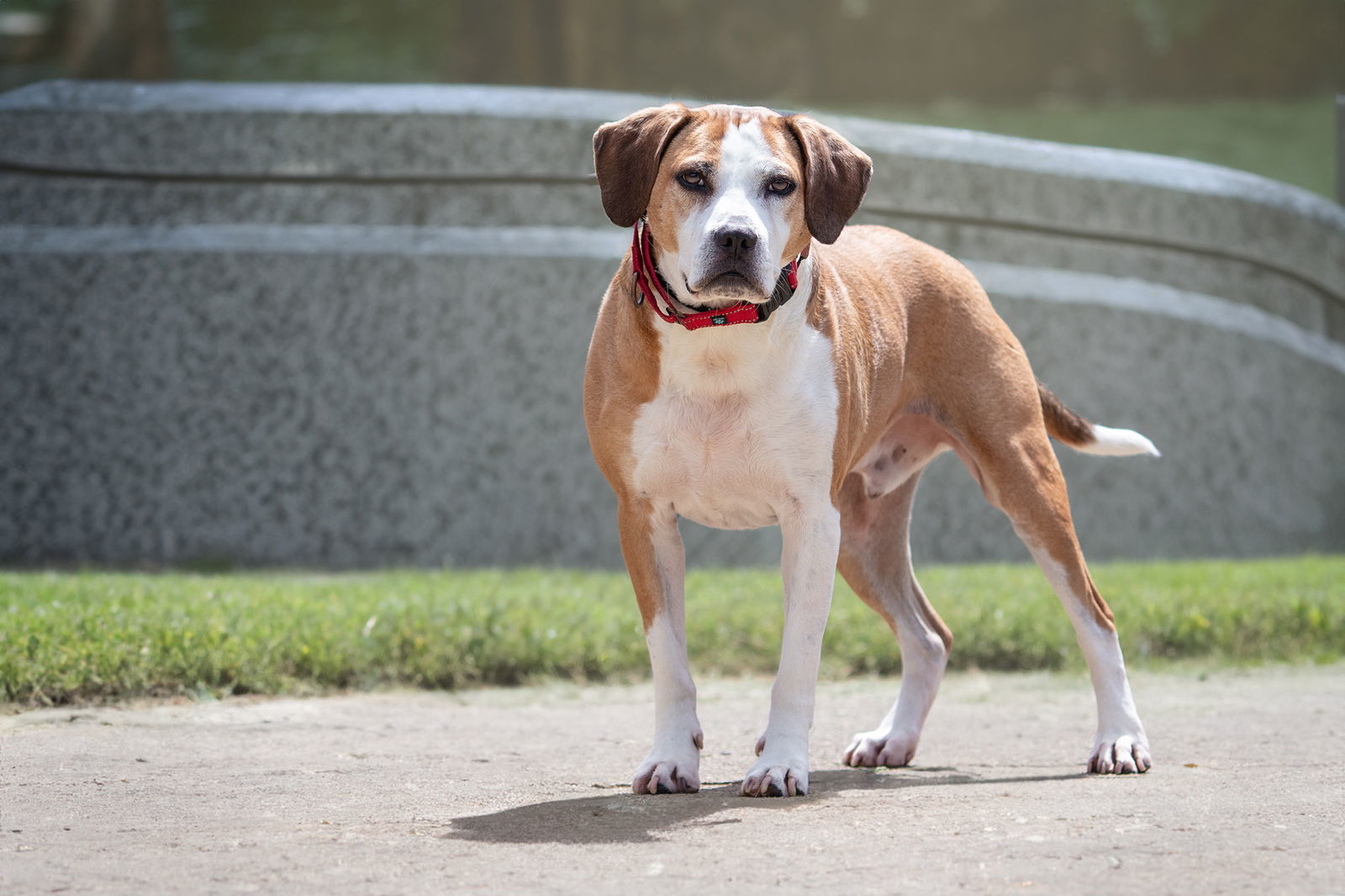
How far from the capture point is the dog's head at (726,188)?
4.20 meters

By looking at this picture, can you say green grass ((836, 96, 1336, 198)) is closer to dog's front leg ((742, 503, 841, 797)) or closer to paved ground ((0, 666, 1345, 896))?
paved ground ((0, 666, 1345, 896))

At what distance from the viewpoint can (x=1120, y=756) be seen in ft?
16.3

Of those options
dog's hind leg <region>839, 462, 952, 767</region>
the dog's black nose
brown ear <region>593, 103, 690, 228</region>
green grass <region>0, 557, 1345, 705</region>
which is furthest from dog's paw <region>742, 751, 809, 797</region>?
green grass <region>0, 557, 1345, 705</region>

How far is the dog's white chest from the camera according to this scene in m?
4.52

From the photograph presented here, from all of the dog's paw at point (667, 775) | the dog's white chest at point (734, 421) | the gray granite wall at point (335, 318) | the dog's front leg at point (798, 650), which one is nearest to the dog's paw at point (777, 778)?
the dog's front leg at point (798, 650)

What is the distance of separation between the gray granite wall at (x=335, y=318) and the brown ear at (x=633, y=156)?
5.16 meters

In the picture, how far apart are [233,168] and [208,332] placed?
103 cm

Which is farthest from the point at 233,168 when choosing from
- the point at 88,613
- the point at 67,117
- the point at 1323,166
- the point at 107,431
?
the point at 1323,166

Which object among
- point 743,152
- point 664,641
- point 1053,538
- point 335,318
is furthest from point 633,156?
point 335,318

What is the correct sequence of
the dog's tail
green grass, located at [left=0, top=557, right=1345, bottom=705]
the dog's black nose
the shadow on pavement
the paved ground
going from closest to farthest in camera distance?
the paved ground, the shadow on pavement, the dog's black nose, the dog's tail, green grass, located at [left=0, top=557, right=1345, bottom=705]

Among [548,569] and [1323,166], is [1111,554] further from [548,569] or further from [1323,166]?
[1323,166]

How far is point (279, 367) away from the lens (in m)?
9.48

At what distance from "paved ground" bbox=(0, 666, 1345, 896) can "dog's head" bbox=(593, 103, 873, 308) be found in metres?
A: 1.48

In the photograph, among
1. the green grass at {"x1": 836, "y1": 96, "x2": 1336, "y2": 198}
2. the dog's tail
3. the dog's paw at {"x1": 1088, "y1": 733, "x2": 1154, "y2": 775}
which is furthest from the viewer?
the green grass at {"x1": 836, "y1": 96, "x2": 1336, "y2": 198}
